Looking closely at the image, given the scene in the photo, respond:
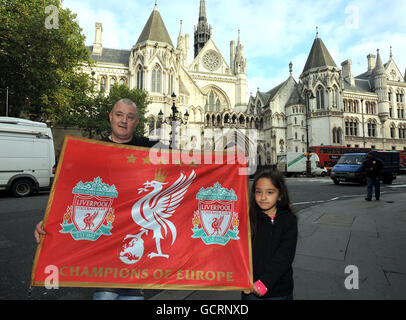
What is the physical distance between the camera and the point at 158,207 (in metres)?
2.29

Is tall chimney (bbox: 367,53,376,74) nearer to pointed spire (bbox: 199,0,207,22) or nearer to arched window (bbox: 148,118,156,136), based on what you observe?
pointed spire (bbox: 199,0,207,22)

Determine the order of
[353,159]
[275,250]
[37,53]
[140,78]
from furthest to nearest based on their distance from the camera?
1. [140,78]
2. [37,53]
3. [353,159]
4. [275,250]

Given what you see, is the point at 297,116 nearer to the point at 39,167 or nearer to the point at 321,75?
the point at 321,75

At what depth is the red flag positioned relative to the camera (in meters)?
2.01

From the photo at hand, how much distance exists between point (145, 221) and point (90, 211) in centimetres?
51

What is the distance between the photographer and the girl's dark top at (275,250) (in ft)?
5.64

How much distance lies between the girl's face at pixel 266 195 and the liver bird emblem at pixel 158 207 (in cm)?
71

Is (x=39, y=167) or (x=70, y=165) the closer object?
(x=70, y=165)

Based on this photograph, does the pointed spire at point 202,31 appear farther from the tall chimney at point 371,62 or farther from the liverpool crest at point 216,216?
the liverpool crest at point 216,216

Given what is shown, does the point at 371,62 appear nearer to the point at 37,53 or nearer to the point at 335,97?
the point at 335,97

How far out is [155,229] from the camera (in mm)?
2232

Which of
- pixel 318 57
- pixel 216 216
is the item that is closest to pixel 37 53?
pixel 216 216
